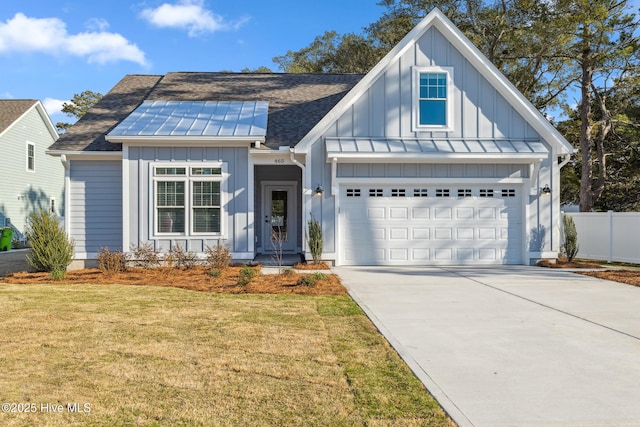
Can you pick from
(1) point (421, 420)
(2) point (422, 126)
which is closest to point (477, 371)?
(1) point (421, 420)

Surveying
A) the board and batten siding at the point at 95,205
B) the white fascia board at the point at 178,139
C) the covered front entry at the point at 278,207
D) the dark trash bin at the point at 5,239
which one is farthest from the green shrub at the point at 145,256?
the dark trash bin at the point at 5,239

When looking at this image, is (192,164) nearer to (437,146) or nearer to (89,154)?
(89,154)

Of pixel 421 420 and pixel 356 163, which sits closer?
pixel 421 420

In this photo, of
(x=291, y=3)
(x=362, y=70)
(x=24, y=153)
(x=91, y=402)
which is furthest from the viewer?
(x=362, y=70)

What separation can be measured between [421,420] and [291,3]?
73.8 ft

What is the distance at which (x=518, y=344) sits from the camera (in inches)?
223

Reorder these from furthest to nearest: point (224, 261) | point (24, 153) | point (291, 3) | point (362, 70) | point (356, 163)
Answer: point (362, 70) < point (24, 153) < point (291, 3) < point (356, 163) < point (224, 261)

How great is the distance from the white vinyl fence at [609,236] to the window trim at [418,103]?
5618 mm

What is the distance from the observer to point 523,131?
13.4 m

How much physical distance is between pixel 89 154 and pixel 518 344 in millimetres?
11532

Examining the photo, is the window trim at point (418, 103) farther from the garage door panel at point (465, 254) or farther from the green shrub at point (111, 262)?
the green shrub at point (111, 262)

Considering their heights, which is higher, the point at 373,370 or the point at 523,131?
the point at 523,131

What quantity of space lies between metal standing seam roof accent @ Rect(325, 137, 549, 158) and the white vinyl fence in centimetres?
396

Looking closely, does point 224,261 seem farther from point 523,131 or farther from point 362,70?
point 362,70
